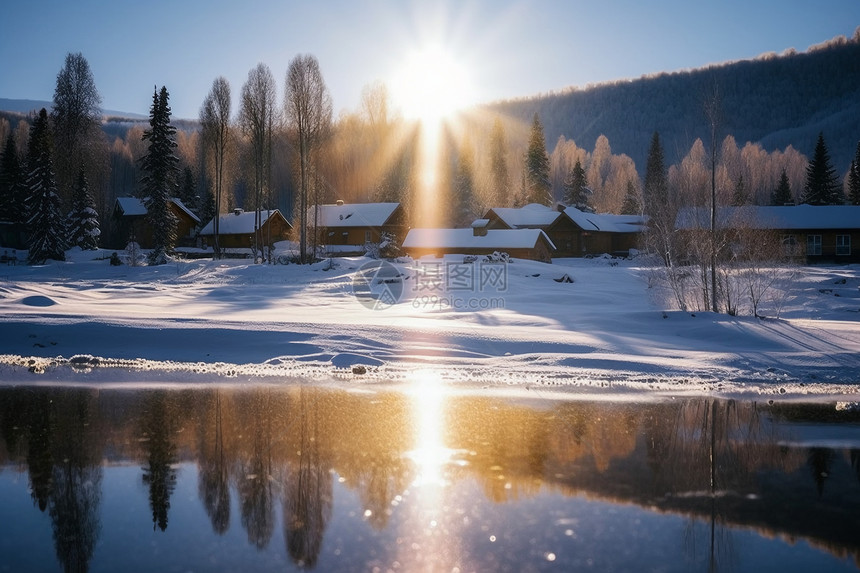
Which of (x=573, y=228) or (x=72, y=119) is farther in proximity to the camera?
(x=573, y=228)

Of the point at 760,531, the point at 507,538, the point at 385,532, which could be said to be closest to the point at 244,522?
the point at 385,532

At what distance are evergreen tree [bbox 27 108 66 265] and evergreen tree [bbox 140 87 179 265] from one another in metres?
6.31

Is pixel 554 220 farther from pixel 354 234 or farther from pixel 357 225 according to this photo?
pixel 354 234

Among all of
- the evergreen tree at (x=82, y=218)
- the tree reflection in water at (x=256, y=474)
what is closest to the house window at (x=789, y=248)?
the tree reflection in water at (x=256, y=474)

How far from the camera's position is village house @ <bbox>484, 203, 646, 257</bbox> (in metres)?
64.6

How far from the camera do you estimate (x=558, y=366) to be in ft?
56.0

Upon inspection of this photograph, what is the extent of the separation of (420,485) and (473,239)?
49.8m

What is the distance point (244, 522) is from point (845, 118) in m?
205

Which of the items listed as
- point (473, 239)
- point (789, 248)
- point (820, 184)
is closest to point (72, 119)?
point (473, 239)

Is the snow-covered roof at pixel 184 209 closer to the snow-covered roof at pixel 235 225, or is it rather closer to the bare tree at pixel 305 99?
the snow-covered roof at pixel 235 225

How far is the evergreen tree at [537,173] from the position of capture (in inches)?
3292

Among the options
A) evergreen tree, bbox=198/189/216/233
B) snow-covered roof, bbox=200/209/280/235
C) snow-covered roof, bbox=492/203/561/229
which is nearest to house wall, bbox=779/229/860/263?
snow-covered roof, bbox=492/203/561/229

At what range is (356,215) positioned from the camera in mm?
67500

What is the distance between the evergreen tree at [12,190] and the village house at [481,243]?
33.3 m
